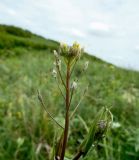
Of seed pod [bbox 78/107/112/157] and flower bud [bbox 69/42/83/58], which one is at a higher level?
flower bud [bbox 69/42/83/58]

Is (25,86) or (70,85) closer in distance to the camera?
(70,85)

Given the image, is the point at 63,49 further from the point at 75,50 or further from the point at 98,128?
the point at 98,128

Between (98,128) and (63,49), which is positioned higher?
(63,49)

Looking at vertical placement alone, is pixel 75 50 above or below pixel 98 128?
above

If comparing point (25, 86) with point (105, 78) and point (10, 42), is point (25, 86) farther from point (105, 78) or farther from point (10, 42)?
point (10, 42)

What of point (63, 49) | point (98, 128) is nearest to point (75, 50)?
point (63, 49)

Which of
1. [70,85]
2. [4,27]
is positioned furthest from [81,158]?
[4,27]

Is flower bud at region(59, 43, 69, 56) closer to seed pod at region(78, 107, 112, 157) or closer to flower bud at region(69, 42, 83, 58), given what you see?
flower bud at region(69, 42, 83, 58)

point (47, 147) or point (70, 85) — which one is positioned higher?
point (70, 85)

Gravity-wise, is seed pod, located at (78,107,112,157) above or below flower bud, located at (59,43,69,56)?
below

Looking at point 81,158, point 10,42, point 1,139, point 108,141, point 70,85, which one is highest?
point 70,85

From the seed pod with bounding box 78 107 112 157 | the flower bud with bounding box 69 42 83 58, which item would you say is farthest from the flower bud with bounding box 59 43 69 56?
the seed pod with bounding box 78 107 112 157
